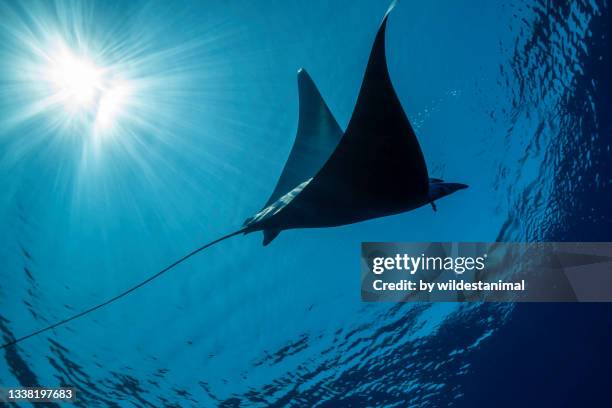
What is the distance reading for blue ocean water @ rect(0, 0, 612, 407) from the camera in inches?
266

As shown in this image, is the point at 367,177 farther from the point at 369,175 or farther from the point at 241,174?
the point at 241,174

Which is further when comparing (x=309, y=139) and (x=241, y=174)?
(x=241, y=174)

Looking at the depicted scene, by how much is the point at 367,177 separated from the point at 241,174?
461 cm

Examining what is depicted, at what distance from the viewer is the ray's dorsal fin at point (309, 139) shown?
18.8 feet

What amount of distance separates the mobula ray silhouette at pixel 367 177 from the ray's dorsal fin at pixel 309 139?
132 cm

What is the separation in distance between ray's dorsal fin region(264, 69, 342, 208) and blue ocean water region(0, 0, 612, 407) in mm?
1492

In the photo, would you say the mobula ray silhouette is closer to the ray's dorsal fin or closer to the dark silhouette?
the dark silhouette

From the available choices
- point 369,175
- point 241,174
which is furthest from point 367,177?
point 241,174

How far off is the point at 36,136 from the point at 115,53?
8.15 feet

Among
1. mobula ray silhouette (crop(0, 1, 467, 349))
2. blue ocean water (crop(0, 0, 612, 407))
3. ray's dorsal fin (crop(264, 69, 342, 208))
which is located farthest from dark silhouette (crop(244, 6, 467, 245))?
blue ocean water (crop(0, 0, 612, 407))

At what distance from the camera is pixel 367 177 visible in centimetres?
375

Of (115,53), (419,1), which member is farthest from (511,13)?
(115,53)

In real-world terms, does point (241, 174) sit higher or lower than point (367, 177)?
higher

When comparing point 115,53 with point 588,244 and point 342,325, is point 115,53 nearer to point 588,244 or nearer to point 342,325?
point 342,325
